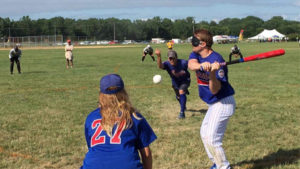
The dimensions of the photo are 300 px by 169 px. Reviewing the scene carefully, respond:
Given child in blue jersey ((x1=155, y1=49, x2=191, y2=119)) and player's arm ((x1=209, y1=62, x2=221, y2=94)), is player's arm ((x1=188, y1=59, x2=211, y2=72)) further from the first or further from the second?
child in blue jersey ((x1=155, y1=49, x2=191, y2=119))

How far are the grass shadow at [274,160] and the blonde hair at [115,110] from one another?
9.34 feet

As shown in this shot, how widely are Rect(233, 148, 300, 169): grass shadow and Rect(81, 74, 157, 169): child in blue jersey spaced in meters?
2.74

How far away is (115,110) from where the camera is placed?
9.79 feet

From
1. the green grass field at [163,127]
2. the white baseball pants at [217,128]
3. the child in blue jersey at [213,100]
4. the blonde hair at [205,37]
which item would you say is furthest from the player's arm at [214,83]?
the green grass field at [163,127]

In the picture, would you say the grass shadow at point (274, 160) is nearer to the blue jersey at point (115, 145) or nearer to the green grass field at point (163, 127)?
the green grass field at point (163, 127)

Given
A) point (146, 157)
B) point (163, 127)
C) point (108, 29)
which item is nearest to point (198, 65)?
point (146, 157)

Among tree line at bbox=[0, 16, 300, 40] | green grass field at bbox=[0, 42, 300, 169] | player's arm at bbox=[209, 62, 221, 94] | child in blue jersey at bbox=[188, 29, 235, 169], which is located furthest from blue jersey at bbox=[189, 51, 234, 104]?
tree line at bbox=[0, 16, 300, 40]

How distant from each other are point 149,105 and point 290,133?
4274mm

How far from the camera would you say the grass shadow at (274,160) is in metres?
5.18

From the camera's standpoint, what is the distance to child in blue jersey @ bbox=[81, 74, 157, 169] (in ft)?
9.59

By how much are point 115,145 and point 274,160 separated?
3.44 meters

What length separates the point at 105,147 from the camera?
2.95 meters

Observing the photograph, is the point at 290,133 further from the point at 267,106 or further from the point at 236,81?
the point at 236,81

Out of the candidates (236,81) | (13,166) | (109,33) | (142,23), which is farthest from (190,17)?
(13,166)
